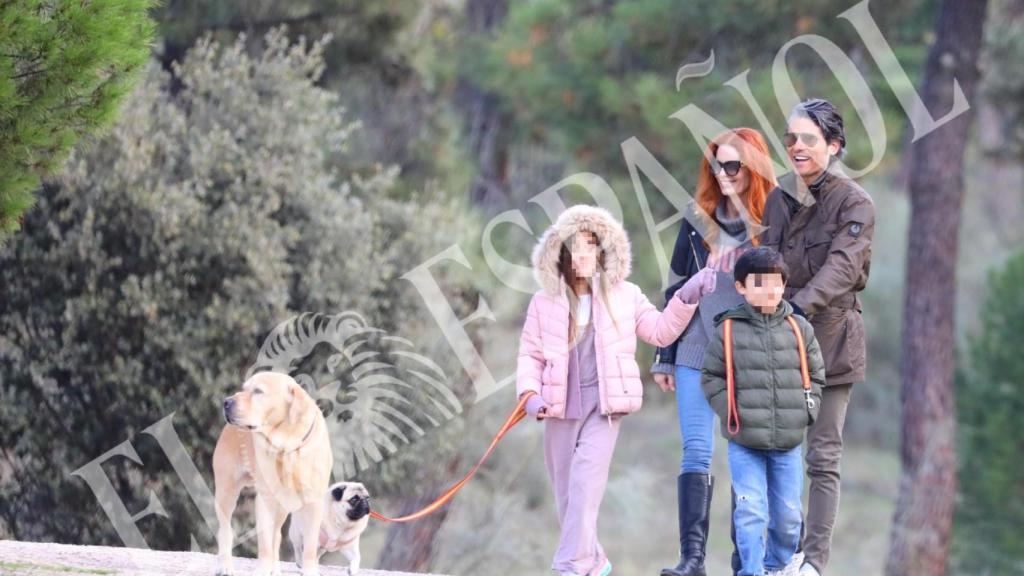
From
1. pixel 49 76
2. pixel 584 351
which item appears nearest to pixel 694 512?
pixel 584 351

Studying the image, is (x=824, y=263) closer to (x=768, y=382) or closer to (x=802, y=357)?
(x=802, y=357)

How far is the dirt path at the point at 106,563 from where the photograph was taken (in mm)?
6172

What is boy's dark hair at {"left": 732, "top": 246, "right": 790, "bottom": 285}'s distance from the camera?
5.85m

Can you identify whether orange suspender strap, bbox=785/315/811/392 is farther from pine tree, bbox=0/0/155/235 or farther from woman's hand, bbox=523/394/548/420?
pine tree, bbox=0/0/155/235

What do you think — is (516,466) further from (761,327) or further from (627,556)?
(761,327)

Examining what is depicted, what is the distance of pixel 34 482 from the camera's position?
35.1ft

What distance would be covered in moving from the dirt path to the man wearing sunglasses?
216 centimetres

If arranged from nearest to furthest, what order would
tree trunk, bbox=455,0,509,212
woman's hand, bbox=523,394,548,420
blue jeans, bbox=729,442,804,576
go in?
blue jeans, bbox=729,442,804,576, woman's hand, bbox=523,394,548,420, tree trunk, bbox=455,0,509,212

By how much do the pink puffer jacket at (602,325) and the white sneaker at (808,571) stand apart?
101 cm

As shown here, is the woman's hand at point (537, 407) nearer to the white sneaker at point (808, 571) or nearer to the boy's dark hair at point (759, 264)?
the boy's dark hair at point (759, 264)

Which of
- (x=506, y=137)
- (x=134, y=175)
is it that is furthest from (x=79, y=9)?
(x=506, y=137)

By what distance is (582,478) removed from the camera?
6203 mm

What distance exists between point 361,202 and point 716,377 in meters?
7.05

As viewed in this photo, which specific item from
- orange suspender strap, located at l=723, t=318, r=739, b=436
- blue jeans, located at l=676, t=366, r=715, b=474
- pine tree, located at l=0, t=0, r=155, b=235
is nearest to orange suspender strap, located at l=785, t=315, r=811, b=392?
orange suspender strap, located at l=723, t=318, r=739, b=436
